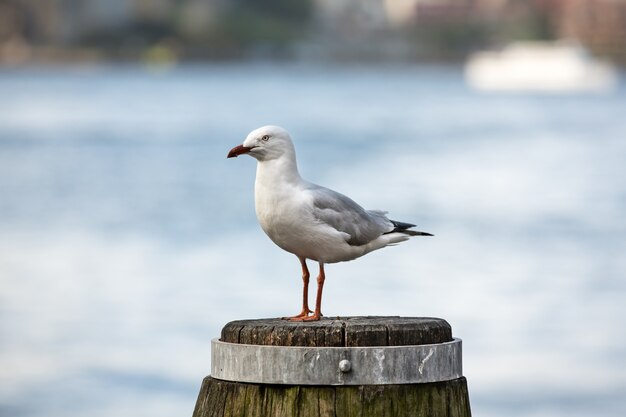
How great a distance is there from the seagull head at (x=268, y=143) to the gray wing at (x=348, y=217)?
5.2 inches

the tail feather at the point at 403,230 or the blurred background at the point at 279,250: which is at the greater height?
the blurred background at the point at 279,250

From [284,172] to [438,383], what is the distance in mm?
743

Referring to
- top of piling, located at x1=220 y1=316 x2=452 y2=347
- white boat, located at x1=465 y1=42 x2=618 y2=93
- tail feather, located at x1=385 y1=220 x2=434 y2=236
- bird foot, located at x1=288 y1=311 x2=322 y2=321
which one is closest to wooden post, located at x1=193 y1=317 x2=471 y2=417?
top of piling, located at x1=220 y1=316 x2=452 y2=347

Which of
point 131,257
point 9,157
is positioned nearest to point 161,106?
point 9,157

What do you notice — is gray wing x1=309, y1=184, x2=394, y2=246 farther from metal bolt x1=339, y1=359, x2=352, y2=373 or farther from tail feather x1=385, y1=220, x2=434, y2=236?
metal bolt x1=339, y1=359, x2=352, y2=373

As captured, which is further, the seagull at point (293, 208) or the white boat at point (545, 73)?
the white boat at point (545, 73)

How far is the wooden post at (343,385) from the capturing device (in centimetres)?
339

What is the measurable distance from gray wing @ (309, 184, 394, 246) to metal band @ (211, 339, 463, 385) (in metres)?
0.58

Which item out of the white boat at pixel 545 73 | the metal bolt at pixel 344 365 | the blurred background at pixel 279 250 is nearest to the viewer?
the metal bolt at pixel 344 365

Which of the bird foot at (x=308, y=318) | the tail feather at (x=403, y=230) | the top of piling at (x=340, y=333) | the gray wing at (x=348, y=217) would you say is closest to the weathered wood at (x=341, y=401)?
the top of piling at (x=340, y=333)

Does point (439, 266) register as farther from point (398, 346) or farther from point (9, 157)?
point (9, 157)

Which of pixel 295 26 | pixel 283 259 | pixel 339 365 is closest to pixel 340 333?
pixel 339 365

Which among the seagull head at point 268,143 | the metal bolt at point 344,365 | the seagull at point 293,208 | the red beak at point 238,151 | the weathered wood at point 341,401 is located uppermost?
the seagull head at point 268,143

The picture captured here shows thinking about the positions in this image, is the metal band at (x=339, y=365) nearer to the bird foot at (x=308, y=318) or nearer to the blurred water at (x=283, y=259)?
the bird foot at (x=308, y=318)
